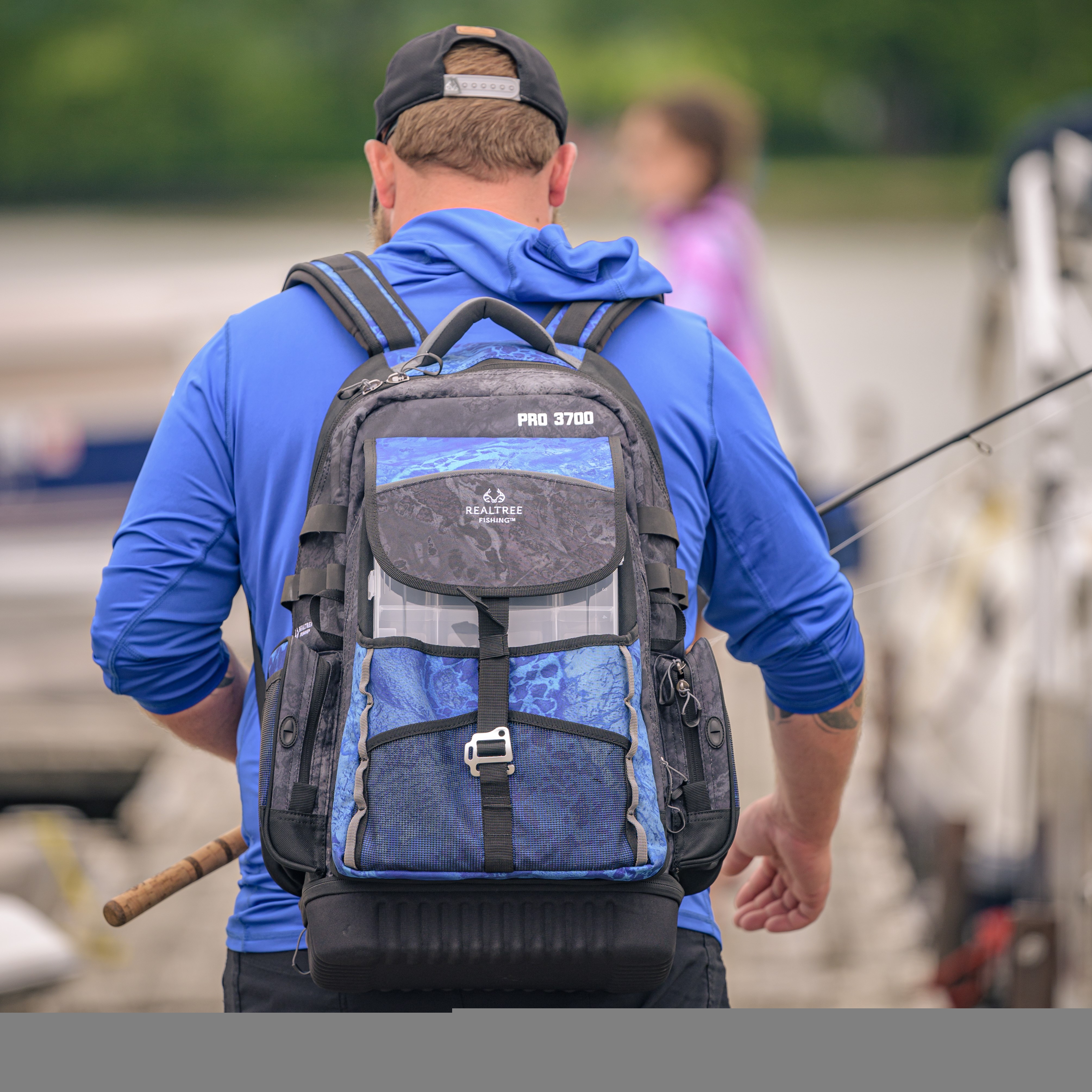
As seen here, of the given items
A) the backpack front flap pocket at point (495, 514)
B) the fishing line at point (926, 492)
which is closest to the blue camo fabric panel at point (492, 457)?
the backpack front flap pocket at point (495, 514)

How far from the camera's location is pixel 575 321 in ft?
5.07

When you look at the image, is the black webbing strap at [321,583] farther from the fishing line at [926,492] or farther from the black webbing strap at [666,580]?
the fishing line at [926,492]

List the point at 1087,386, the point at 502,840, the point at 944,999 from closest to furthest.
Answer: the point at 502,840 < the point at 1087,386 < the point at 944,999

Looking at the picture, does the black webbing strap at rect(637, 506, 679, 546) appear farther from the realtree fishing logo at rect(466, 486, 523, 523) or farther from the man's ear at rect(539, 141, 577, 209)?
the man's ear at rect(539, 141, 577, 209)

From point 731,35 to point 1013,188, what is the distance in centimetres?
3779

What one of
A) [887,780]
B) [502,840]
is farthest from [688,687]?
[887,780]

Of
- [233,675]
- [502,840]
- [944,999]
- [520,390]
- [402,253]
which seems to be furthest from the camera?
[944,999]

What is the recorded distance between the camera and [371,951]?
133cm

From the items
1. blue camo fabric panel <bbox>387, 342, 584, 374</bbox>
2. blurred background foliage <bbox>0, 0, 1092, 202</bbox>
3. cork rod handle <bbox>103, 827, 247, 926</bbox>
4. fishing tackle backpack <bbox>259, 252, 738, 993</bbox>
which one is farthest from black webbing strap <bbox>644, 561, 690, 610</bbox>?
blurred background foliage <bbox>0, 0, 1092, 202</bbox>

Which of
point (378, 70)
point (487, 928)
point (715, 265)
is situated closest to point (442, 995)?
point (487, 928)

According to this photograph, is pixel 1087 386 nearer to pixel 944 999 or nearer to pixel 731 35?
pixel 944 999

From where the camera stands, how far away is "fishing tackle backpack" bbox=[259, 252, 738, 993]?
130 centimetres

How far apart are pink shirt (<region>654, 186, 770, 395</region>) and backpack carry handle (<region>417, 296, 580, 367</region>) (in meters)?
2.15

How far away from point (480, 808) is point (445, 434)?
0.35 meters
